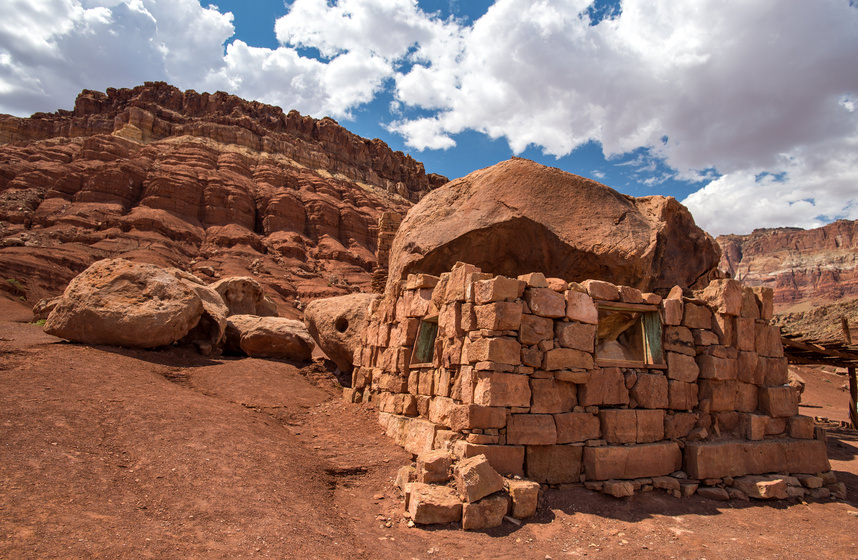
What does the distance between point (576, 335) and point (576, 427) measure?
3.97 ft

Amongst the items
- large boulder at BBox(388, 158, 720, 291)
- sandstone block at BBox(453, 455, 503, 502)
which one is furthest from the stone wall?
large boulder at BBox(388, 158, 720, 291)

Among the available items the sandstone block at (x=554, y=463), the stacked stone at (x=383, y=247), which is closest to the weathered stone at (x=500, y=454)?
the sandstone block at (x=554, y=463)

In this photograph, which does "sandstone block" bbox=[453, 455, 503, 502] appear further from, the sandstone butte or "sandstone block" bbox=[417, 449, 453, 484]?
the sandstone butte

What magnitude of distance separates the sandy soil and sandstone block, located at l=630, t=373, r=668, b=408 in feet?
4.15

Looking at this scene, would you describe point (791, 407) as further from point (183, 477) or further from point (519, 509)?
point (183, 477)

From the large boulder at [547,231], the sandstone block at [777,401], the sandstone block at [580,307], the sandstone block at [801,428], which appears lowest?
the sandstone block at [801,428]

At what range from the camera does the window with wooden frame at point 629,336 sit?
7.21 metres

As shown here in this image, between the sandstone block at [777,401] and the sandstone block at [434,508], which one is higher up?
the sandstone block at [777,401]

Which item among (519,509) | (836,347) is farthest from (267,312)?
(836,347)

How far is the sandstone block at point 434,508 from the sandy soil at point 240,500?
0.13m

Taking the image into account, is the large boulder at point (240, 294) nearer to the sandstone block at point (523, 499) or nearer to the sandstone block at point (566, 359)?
the sandstone block at point (566, 359)

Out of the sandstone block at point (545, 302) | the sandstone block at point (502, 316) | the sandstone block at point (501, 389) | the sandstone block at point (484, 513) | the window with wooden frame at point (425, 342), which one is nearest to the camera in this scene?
the sandstone block at point (484, 513)

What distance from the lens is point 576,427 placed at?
644 cm

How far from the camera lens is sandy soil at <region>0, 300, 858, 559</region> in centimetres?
416
